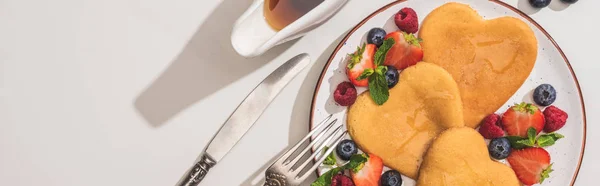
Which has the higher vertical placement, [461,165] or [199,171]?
[199,171]

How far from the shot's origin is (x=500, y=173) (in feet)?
4.09

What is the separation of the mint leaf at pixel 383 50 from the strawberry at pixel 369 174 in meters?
0.19

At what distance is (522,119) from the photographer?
4.10 feet

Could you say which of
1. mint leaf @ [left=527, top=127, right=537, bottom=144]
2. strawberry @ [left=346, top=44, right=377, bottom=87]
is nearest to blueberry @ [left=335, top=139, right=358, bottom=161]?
strawberry @ [left=346, top=44, right=377, bottom=87]

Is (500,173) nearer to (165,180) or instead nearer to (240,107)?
(240,107)

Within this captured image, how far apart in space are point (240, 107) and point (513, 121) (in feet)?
1.73

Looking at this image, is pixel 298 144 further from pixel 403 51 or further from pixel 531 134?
pixel 531 134

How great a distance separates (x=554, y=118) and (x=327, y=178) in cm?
45

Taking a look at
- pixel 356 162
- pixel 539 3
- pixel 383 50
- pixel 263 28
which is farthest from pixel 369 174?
pixel 539 3

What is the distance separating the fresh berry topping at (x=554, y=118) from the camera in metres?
1.26

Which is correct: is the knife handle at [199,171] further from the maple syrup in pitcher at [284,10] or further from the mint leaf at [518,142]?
the mint leaf at [518,142]

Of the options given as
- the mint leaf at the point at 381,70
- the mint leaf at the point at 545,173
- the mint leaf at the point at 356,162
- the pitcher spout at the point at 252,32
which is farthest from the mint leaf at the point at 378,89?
the mint leaf at the point at 545,173

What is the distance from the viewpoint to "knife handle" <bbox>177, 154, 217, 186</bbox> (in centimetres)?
130

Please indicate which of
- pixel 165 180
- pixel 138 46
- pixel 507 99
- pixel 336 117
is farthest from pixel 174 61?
pixel 507 99
